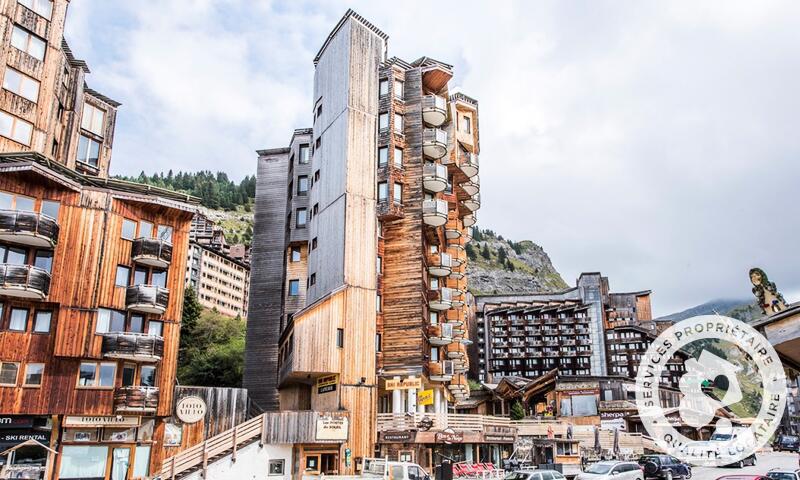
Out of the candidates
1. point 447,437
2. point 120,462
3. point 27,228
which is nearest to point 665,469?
point 447,437

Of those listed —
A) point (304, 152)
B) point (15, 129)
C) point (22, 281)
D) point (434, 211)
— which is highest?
point (304, 152)

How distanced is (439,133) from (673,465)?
33.4 metres

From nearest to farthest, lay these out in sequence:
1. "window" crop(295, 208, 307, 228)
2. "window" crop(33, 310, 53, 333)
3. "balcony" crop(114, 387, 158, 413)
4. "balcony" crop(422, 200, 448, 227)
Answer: "window" crop(33, 310, 53, 333)
"balcony" crop(114, 387, 158, 413)
"balcony" crop(422, 200, 448, 227)
"window" crop(295, 208, 307, 228)

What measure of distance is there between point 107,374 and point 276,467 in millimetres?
11715

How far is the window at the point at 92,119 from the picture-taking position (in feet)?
157

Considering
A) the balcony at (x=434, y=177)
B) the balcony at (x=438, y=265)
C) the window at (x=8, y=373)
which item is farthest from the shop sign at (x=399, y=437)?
the window at (x=8, y=373)

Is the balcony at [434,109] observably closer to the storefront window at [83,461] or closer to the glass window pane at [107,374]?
the glass window pane at [107,374]

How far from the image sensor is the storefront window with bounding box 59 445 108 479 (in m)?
33.4

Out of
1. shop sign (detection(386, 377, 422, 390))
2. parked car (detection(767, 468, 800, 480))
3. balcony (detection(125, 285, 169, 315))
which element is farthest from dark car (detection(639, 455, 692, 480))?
balcony (detection(125, 285, 169, 315))

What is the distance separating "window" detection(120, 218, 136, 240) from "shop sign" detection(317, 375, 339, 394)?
16420 mm

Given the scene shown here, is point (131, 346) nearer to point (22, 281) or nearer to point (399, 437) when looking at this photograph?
point (22, 281)

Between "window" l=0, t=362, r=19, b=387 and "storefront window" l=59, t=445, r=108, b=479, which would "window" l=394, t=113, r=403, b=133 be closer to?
"storefront window" l=59, t=445, r=108, b=479

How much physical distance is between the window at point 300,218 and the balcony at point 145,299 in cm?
2524

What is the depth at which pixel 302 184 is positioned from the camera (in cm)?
6456
